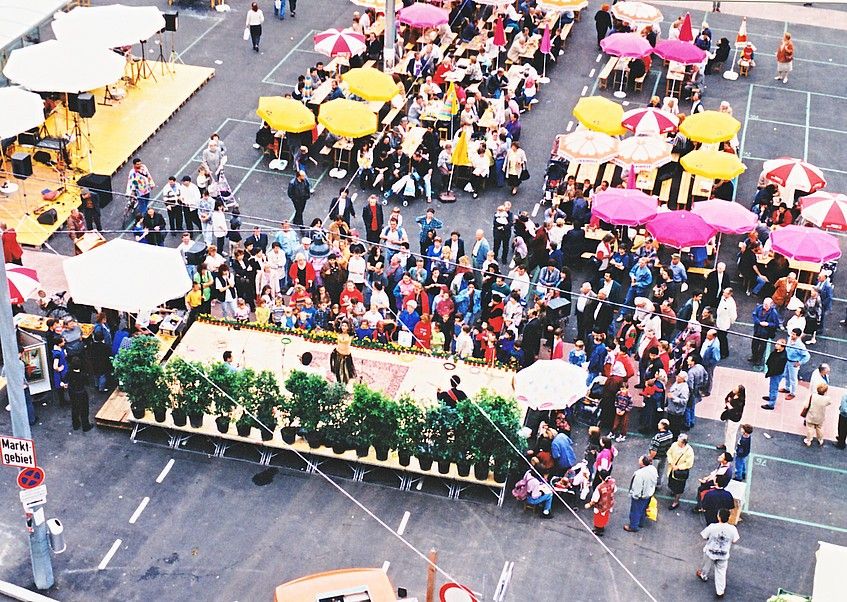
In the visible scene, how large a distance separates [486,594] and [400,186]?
12548mm

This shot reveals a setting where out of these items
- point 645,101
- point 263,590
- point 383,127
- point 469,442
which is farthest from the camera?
point 645,101

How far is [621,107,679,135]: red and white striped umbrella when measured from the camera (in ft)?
98.8

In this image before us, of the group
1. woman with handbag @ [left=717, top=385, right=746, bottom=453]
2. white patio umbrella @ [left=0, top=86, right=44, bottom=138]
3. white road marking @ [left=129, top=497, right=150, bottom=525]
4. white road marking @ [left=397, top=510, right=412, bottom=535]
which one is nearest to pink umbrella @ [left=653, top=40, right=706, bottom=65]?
woman with handbag @ [left=717, top=385, right=746, bottom=453]

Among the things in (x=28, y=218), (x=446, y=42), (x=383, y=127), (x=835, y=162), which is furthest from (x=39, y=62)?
(x=835, y=162)

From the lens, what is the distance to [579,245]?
2705cm

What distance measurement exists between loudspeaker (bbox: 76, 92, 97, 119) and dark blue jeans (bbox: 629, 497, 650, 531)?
16402mm

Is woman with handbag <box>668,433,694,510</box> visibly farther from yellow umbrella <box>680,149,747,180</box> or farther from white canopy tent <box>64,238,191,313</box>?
white canopy tent <box>64,238,191,313</box>

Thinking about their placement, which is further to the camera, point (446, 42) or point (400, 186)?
point (446, 42)

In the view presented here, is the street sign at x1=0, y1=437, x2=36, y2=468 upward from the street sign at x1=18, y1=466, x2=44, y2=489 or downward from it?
upward

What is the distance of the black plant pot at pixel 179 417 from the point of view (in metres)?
22.1

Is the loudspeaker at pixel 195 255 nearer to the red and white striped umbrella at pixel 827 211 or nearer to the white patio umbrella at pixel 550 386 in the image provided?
the white patio umbrella at pixel 550 386

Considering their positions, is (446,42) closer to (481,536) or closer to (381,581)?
(481,536)

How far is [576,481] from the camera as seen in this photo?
69.2 feet

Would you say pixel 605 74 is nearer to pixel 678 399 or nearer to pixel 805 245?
pixel 805 245
